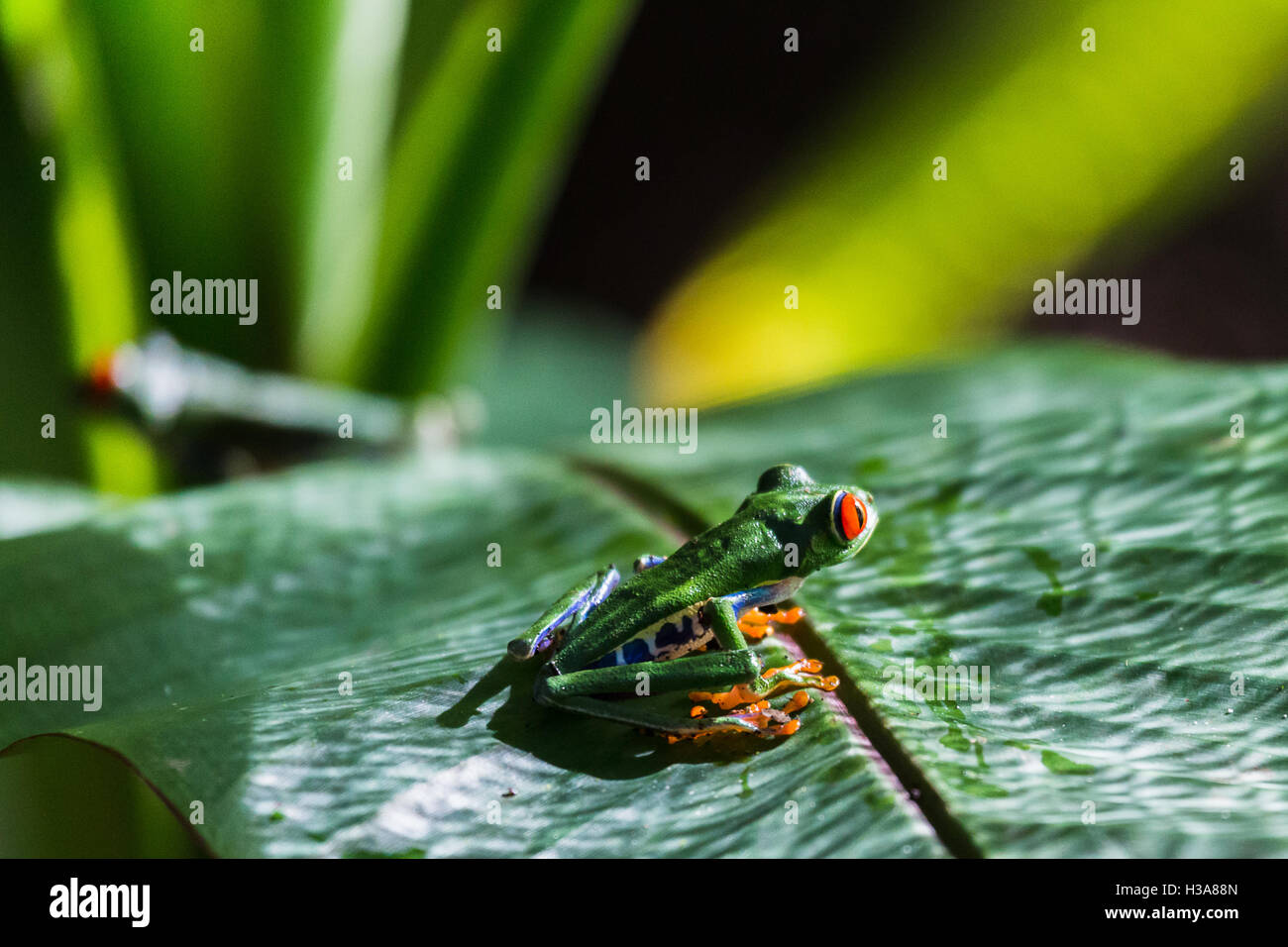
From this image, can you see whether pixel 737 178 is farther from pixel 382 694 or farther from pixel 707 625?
pixel 382 694

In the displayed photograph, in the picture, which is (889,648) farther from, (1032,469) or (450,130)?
(450,130)

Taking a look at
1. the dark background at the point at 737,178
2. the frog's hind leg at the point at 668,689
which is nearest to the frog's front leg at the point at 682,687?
the frog's hind leg at the point at 668,689

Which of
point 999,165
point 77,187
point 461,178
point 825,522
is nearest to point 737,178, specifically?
point 999,165

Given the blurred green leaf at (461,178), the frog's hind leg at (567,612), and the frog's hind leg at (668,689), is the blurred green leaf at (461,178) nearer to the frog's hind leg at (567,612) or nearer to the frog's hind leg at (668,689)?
the frog's hind leg at (567,612)

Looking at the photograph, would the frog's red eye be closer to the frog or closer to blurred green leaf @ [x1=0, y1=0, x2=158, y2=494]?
the frog

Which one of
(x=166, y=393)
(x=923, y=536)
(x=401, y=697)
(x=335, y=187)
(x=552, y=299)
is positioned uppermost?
(x=552, y=299)

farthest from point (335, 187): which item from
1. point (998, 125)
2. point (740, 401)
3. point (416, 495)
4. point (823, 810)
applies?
point (998, 125)

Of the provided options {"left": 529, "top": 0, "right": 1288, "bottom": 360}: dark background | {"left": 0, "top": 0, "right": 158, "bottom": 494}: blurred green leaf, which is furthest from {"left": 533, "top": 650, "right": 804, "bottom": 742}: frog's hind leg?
{"left": 529, "top": 0, "right": 1288, "bottom": 360}: dark background
